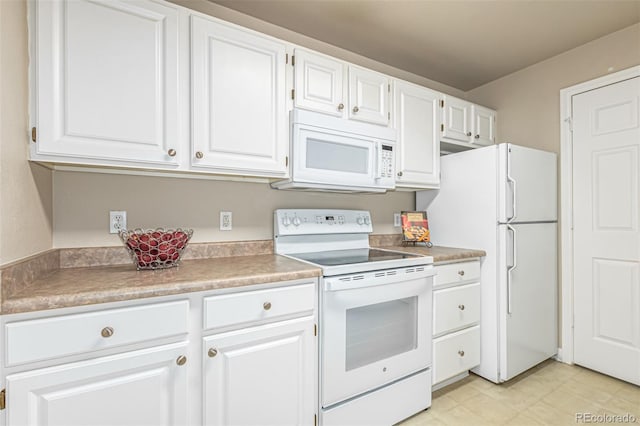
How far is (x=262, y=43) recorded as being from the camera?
169 cm

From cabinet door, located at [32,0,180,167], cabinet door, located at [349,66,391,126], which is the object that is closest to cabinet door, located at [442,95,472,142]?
cabinet door, located at [349,66,391,126]

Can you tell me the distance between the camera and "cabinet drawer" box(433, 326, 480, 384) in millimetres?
2031

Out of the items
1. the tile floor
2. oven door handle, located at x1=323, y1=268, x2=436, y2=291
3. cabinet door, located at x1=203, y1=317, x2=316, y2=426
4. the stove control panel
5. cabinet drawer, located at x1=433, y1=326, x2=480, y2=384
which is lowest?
the tile floor

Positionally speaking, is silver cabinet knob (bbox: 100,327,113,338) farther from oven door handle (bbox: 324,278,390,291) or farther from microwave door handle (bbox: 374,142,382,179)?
microwave door handle (bbox: 374,142,382,179)

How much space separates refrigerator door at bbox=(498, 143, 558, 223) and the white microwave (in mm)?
759

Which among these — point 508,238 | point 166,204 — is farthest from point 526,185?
point 166,204

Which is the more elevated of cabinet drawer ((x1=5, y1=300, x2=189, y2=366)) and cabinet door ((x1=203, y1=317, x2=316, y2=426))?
cabinet drawer ((x1=5, y1=300, x2=189, y2=366))

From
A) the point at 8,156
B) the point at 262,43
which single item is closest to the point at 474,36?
the point at 262,43

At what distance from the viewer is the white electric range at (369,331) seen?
1.53 meters

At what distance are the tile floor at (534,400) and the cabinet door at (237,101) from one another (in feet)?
5.70

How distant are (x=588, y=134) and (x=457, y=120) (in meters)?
0.94

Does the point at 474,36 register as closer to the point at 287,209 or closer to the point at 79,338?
the point at 287,209

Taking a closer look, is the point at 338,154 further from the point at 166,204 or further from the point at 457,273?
the point at 457,273

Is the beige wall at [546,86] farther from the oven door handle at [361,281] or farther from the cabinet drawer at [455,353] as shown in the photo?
the oven door handle at [361,281]
